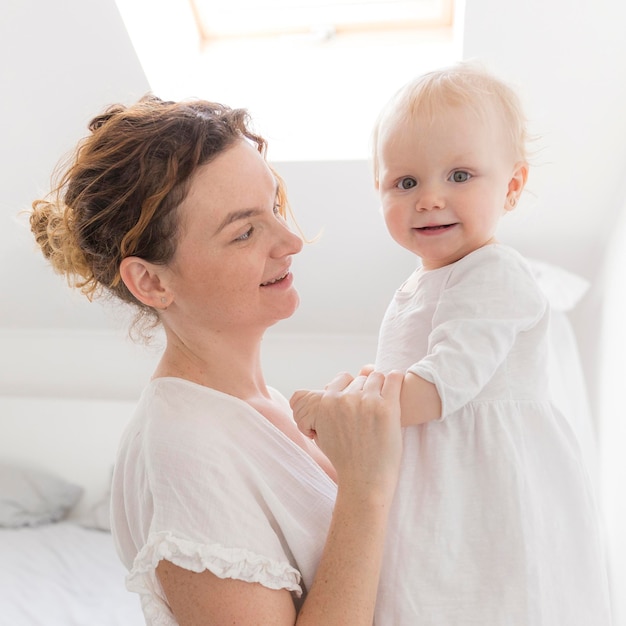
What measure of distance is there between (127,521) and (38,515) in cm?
285

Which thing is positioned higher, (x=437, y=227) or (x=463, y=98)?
(x=463, y=98)

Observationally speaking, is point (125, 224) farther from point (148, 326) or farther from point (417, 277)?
point (417, 277)

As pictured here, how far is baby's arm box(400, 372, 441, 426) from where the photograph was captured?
3.68 ft

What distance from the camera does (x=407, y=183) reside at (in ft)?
4.14

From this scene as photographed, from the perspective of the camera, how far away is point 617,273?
2639 millimetres

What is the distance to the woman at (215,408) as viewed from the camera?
1.08 metres

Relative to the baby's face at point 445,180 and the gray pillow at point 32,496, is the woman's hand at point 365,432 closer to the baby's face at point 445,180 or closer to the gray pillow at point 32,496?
the baby's face at point 445,180

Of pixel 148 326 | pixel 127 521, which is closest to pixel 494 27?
pixel 148 326

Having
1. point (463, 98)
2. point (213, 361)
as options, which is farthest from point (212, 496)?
point (463, 98)

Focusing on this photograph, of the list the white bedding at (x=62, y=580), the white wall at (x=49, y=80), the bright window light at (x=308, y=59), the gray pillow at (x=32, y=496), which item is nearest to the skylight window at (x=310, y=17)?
the bright window light at (x=308, y=59)

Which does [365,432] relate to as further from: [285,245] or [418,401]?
[285,245]

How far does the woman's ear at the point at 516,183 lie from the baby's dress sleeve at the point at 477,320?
0.49 ft

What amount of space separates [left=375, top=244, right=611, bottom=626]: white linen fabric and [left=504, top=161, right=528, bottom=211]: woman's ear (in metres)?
0.16

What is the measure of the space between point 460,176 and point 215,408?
0.52m
